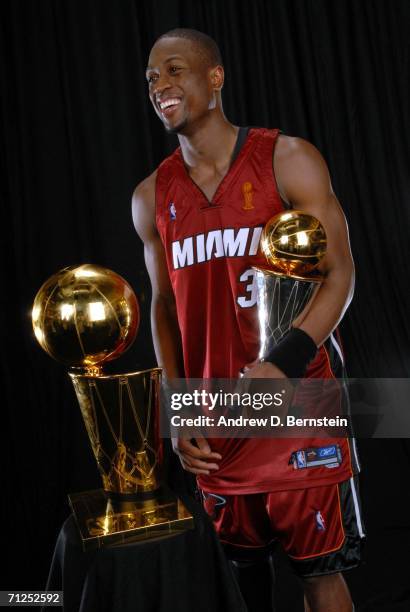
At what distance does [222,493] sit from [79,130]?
1628 mm

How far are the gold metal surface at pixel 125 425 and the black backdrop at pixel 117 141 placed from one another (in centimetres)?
→ 156

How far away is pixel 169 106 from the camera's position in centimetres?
137

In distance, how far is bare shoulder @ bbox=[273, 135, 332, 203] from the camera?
1354mm

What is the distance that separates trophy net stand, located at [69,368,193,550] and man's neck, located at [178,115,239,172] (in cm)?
62

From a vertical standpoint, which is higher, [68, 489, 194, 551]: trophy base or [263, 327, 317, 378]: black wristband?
[263, 327, 317, 378]: black wristband

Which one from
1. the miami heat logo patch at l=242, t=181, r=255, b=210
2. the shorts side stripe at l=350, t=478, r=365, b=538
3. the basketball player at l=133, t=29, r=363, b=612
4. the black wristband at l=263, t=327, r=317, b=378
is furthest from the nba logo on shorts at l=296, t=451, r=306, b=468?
the miami heat logo patch at l=242, t=181, r=255, b=210

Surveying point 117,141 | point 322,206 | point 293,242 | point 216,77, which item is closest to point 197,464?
point 293,242

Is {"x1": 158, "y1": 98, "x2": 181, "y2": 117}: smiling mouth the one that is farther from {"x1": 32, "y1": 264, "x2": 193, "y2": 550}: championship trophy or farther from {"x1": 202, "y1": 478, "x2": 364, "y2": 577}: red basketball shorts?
{"x1": 202, "y1": 478, "x2": 364, "y2": 577}: red basketball shorts

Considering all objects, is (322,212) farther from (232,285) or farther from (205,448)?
(205,448)

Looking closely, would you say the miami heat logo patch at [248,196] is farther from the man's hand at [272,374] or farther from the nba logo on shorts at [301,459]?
the nba logo on shorts at [301,459]

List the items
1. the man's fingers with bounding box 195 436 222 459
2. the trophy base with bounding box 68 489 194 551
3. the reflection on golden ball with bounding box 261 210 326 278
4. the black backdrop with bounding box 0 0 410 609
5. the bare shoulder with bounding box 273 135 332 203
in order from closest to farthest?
the trophy base with bounding box 68 489 194 551 → the reflection on golden ball with bounding box 261 210 326 278 → the man's fingers with bounding box 195 436 222 459 → the bare shoulder with bounding box 273 135 332 203 → the black backdrop with bounding box 0 0 410 609

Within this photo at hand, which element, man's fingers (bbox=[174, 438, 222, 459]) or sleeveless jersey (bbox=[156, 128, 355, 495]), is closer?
man's fingers (bbox=[174, 438, 222, 459])

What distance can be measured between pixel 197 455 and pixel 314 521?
32 cm

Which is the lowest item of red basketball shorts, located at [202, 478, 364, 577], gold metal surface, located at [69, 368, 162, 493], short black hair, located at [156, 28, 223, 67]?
red basketball shorts, located at [202, 478, 364, 577]
